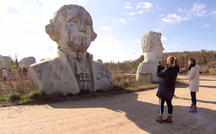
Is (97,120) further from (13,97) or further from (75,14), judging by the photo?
(75,14)

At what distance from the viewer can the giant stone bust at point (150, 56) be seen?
963 centimetres

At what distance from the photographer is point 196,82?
4.05m

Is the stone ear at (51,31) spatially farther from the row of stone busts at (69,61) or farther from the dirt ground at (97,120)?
the dirt ground at (97,120)

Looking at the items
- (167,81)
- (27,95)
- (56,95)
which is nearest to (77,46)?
(56,95)

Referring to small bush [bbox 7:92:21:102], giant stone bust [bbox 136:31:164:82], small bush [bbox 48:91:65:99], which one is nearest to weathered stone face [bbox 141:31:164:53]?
giant stone bust [bbox 136:31:164:82]

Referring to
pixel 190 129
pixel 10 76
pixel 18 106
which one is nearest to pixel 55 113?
pixel 18 106

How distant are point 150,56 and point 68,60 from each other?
6.52 meters

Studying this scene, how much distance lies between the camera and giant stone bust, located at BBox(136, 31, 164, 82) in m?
9.63

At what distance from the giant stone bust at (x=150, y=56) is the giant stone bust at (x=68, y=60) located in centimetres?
470

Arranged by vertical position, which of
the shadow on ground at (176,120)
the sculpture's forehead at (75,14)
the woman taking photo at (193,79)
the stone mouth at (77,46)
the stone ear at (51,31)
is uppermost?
the sculpture's forehead at (75,14)

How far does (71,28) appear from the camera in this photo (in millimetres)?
5309

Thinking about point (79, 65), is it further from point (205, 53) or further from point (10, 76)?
point (205, 53)

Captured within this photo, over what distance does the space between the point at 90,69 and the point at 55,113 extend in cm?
278

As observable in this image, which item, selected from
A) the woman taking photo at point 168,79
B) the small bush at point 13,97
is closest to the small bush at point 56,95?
the small bush at point 13,97
